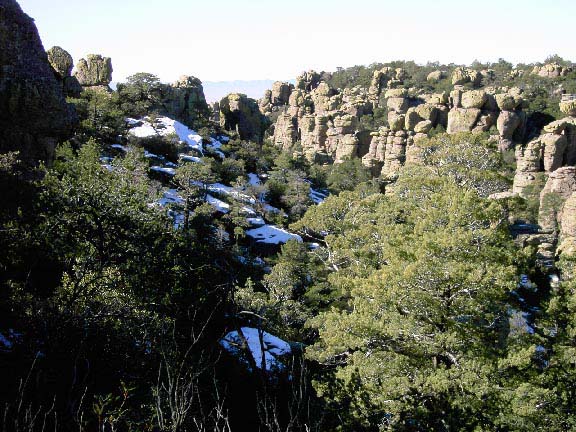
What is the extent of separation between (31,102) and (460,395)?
15.5 m

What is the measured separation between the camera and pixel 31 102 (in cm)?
1510

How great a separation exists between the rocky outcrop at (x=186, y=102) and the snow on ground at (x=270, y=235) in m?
23.4

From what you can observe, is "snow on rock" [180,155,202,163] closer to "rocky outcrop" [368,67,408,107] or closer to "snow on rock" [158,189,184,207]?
"snow on rock" [158,189,184,207]

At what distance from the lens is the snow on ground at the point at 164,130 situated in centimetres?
3906

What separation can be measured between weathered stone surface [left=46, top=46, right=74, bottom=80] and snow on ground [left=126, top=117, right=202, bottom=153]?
6397 millimetres

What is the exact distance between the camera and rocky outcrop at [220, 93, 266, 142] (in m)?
58.4

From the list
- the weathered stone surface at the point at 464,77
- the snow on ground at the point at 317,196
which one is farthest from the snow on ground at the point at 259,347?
A: the weathered stone surface at the point at 464,77

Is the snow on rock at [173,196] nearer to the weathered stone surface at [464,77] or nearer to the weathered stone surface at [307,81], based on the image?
the weathered stone surface at [464,77]

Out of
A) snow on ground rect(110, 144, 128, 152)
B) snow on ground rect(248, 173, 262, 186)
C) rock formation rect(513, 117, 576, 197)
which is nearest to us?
snow on ground rect(110, 144, 128, 152)

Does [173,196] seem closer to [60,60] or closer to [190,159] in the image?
[190,159]

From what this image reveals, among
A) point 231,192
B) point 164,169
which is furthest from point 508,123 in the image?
point 164,169

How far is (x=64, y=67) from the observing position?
38594 mm

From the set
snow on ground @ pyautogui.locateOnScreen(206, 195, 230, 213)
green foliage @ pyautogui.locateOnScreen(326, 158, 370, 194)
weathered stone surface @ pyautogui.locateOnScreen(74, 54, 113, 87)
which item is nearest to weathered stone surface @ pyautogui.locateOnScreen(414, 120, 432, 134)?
green foliage @ pyautogui.locateOnScreen(326, 158, 370, 194)

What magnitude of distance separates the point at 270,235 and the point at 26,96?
1760cm
